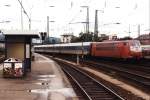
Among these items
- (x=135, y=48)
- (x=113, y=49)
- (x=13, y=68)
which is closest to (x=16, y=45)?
(x=13, y=68)

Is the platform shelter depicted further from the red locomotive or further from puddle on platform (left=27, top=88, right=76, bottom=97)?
the red locomotive

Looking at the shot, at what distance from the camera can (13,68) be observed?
88.8 feet

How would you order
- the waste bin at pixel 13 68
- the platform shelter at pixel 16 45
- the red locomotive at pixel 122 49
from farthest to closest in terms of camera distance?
the red locomotive at pixel 122 49
the platform shelter at pixel 16 45
the waste bin at pixel 13 68

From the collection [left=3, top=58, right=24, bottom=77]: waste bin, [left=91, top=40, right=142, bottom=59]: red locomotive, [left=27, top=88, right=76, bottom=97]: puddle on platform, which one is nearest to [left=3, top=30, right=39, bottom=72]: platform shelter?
[left=3, top=58, right=24, bottom=77]: waste bin

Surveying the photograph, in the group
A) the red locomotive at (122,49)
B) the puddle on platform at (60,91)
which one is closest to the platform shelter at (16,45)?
the puddle on platform at (60,91)

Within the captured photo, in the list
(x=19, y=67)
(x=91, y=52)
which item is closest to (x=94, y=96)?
(x=19, y=67)

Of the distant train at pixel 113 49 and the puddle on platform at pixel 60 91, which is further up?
the distant train at pixel 113 49

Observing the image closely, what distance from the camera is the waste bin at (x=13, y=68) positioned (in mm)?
26875

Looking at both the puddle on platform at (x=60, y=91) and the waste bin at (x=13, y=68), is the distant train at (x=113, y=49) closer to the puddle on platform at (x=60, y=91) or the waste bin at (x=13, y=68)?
the waste bin at (x=13, y=68)

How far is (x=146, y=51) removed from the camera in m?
59.2

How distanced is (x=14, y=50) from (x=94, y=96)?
1336 cm

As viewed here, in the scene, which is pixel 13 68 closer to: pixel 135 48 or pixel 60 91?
pixel 60 91

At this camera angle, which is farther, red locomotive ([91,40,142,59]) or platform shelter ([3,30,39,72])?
red locomotive ([91,40,142,59])

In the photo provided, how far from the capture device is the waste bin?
2688 centimetres
